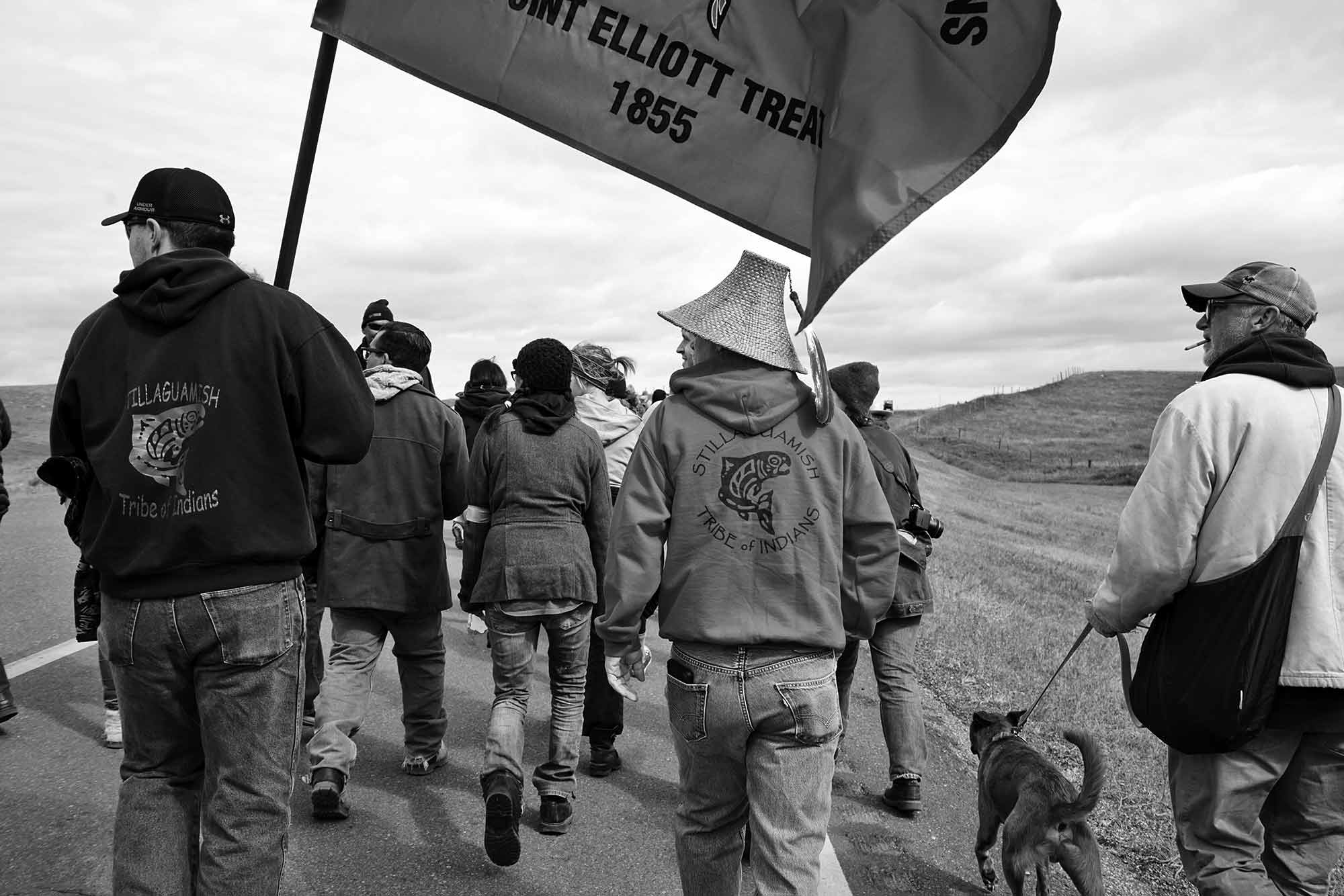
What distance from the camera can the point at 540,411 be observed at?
464cm

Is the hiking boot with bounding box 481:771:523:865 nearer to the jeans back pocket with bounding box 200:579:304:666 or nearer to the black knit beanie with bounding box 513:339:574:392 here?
the jeans back pocket with bounding box 200:579:304:666

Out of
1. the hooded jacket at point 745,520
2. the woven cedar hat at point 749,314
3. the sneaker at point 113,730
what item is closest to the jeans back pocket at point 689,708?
the hooded jacket at point 745,520

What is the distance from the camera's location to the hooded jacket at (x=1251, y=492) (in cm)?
294

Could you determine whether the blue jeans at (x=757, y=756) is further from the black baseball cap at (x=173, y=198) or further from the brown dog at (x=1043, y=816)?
the black baseball cap at (x=173, y=198)

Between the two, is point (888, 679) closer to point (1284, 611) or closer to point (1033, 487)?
point (1284, 611)

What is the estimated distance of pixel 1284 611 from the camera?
2.94 m

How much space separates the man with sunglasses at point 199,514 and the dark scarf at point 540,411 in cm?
173

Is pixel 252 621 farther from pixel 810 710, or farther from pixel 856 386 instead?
pixel 856 386

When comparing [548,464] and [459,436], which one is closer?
[548,464]

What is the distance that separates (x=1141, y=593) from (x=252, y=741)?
2657 mm

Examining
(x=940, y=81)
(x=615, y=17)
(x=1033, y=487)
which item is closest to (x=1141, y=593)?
(x=940, y=81)

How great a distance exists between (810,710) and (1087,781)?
3.90ft

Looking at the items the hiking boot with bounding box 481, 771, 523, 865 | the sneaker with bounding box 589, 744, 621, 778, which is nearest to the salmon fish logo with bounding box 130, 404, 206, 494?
the hiking boot with bounding box 481, 771, 523, 865

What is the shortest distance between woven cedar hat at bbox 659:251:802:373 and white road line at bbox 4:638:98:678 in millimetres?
4865
